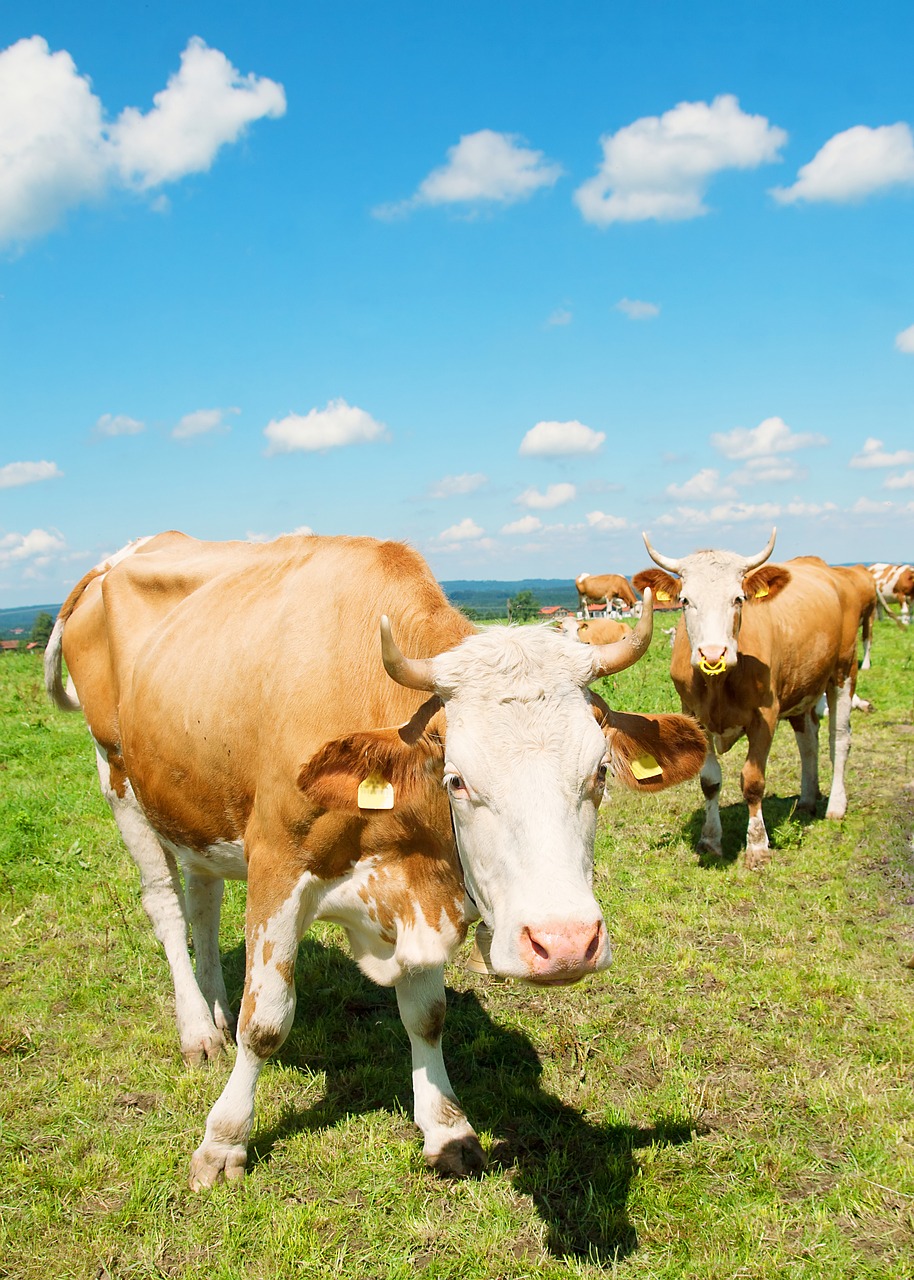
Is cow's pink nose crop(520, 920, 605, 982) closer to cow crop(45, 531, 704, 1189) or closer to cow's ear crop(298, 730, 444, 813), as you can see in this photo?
cow crop(45, 531, 704, 1189)

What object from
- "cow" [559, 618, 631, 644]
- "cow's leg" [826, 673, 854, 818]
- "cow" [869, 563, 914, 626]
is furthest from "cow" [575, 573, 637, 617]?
"cow's leg" [826, 673, 854, 818]

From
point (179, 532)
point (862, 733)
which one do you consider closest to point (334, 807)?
point (179, 532)

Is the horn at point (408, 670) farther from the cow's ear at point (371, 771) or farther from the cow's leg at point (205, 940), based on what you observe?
the cow's leg at point (205, 940)

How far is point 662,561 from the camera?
8.59 metres

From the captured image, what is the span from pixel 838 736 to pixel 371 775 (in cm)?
796

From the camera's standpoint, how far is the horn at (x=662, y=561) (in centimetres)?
838

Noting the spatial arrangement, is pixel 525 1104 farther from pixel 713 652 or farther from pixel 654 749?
pixel 713 652

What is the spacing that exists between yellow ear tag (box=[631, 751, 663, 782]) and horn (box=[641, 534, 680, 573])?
498 cm

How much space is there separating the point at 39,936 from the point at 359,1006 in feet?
8.70

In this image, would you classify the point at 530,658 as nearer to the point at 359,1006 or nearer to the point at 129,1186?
the point at 129,1186

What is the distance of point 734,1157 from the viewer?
3.90 metres

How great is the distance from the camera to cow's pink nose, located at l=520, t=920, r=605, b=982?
2.54m

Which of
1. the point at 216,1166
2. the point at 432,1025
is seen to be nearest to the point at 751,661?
the point at 432,1025

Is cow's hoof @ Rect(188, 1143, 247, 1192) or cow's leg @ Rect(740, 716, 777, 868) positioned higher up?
cow's leg @ Rect(740, 716, 777, 868)
